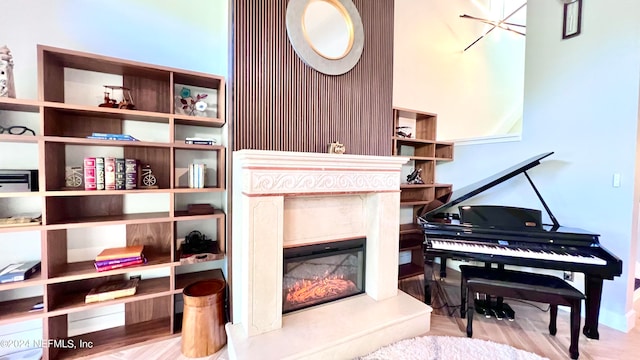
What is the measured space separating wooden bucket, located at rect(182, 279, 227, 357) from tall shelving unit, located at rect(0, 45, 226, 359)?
26cm

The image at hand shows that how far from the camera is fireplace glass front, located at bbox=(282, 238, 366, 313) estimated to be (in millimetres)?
1952

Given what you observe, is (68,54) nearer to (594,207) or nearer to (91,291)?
(91,291)

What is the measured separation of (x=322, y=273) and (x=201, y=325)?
954 millimetres

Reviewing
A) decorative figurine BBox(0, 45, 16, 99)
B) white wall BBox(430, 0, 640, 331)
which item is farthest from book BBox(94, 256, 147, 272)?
white wall BBox(430, 0, 640, 331)

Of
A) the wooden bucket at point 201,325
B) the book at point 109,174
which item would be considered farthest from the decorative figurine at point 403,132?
the book at point 109,174

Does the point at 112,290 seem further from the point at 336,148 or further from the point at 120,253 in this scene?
the point at 336,148

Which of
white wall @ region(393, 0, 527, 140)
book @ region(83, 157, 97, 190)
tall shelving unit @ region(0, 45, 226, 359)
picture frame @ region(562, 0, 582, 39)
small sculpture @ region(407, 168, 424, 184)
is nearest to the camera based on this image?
tall shelving unit @ region(0, 45, 226, 359)

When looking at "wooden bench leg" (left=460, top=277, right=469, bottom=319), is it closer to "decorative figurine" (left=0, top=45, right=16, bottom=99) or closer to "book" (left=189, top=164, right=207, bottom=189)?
"book" (left=189, top=164, right=207, bottom=189)

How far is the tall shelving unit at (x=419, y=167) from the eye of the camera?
312cm

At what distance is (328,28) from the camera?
209 cm

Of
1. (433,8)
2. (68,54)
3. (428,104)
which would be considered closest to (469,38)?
(433,8)

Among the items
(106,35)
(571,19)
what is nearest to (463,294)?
(571,19)

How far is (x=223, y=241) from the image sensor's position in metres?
2.07

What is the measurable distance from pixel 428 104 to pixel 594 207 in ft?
6.77
